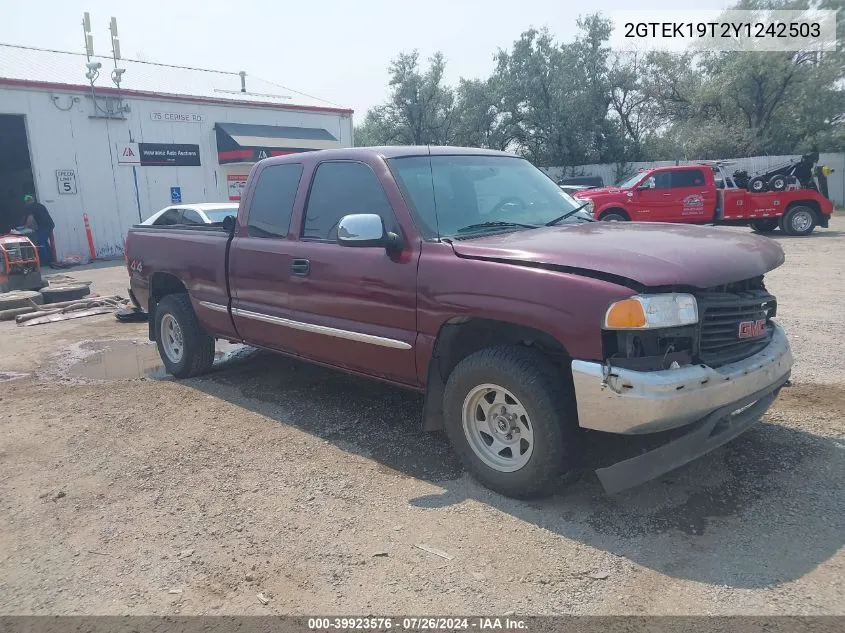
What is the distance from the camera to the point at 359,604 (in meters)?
2.79

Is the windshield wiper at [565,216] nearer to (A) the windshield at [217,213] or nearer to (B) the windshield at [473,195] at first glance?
(B) the windshield at [473,195]

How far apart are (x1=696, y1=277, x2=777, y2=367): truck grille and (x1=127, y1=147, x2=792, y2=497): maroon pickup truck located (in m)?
0.01

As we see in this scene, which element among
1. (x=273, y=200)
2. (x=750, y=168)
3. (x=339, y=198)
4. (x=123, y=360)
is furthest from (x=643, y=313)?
(x=750, y=168)

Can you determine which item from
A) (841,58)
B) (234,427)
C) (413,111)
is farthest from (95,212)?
(841,58)

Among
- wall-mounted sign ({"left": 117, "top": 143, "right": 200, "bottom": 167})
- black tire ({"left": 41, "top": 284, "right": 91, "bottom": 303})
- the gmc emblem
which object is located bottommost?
black tire ({"left": 41, "top": 284, "right": 91, "bottom": 303})

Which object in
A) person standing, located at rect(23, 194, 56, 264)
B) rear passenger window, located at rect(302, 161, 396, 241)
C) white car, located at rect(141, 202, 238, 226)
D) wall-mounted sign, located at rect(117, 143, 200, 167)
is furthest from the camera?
wall-mounted sign, located at rect(117, 143, 200, 167)

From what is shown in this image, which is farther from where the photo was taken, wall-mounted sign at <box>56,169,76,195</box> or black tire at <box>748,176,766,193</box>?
wall-mounted sign at <box>56,169,76,195</box>

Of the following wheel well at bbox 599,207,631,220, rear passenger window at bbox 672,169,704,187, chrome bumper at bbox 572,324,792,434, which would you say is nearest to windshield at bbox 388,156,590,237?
chrome bumper at bbox 572,324,792,434

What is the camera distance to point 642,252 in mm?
3316

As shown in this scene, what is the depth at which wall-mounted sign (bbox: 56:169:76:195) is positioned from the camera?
60.2ft

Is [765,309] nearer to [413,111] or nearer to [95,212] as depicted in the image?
[95,212]

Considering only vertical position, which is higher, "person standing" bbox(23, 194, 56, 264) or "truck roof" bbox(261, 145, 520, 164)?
"truck roof" bbox(261, 145, 520, 164)

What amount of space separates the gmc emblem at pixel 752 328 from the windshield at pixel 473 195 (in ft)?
4.51

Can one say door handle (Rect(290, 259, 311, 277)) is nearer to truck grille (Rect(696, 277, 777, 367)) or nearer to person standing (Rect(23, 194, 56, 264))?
truck grille (Rect(696, 277, 777, 367))
